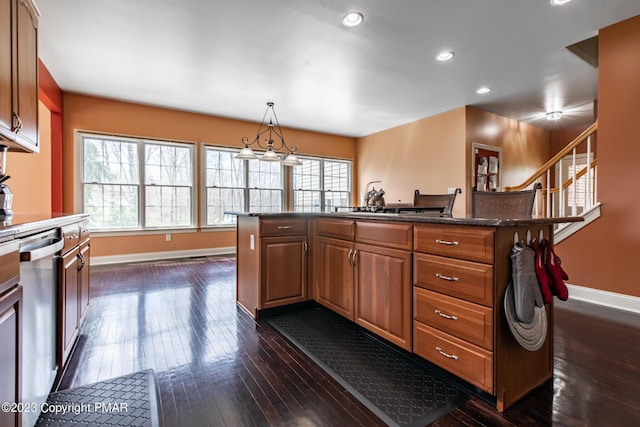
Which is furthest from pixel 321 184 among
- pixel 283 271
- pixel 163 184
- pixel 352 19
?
pixel 283 271

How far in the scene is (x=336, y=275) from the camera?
251cm

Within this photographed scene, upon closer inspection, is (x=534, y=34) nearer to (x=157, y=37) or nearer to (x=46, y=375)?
(x=157, y=37)

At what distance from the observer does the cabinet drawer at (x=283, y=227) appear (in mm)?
2596

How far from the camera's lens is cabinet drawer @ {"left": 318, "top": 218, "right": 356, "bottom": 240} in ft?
7.64

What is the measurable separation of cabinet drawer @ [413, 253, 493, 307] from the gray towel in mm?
114

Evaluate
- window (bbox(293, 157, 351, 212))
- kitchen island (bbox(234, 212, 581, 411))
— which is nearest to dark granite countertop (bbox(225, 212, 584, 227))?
kitchen island (bbox(234, 212, 581, 411))

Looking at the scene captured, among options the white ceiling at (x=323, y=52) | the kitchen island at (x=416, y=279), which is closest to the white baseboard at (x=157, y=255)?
the white ceiling at (x=323, y=52)

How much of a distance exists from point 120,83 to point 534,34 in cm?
520

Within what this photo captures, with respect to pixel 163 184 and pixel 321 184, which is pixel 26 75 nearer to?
pixel 163 184

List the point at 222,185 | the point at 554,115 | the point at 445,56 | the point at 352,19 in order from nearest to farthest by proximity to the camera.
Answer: the point at 352,19 → the point at 445,56 → the point at 554,115 → the point at 222,185

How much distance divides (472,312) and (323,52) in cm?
313

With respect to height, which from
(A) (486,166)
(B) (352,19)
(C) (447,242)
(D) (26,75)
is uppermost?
(B) (352,19)

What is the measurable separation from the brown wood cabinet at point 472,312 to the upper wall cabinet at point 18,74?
2.52 m

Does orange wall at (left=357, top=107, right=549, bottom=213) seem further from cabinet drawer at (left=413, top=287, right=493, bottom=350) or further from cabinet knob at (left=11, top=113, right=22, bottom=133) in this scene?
cabinet knob at (left=11, top=113, right=22, bottom=133)
